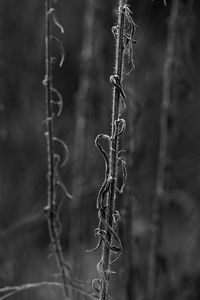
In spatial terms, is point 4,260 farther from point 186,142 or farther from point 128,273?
point 186,142

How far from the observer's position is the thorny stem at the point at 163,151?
96 cm

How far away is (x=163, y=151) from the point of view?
109 centimetres

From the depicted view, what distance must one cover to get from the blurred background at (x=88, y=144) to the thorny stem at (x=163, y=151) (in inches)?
1.2

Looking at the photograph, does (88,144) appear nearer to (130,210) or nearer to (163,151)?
(163,151)

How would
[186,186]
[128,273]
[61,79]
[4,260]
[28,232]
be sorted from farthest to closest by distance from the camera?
[61,79] < [186,186] < [28,232] < [4,260] < [128,273]

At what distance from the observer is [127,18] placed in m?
0.53

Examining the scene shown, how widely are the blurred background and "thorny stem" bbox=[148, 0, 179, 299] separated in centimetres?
3

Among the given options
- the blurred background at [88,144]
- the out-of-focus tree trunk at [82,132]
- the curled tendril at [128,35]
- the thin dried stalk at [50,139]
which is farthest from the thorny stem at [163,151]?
the curled tendril at [128,35]

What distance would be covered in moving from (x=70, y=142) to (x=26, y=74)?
0.30 meters

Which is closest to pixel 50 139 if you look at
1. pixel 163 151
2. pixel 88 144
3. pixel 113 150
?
pixel 113 150

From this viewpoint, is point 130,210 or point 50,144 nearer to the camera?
point 50,144

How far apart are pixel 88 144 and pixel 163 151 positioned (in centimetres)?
46

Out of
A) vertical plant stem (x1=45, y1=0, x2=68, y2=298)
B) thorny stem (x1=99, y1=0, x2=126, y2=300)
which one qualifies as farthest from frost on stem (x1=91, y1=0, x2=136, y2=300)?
vertical plant stem (x1=45, y1=0, x2=68, y2=298)

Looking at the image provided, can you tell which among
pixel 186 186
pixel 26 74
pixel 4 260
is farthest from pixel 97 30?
pixel 186 186
